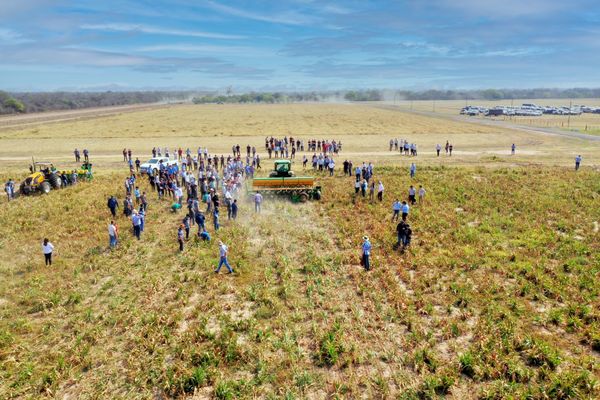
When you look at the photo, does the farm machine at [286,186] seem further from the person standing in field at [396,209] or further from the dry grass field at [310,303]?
the person standing in field at [396,209]

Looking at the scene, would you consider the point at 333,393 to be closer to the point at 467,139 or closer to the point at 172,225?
the point at 172,225

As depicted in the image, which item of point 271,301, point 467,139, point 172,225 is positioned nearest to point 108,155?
point 172,225

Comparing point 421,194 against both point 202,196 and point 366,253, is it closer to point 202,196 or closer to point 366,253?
point 366,253

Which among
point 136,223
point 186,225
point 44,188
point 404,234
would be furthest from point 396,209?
point 44,188

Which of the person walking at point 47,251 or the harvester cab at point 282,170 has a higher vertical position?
the harvester cab at point 282,170

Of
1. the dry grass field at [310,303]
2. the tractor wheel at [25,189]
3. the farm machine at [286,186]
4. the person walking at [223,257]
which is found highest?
the farm machine at [286,186]

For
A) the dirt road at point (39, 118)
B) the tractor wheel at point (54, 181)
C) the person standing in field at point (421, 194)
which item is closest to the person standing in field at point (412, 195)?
the person standing in field at point (421, 194)

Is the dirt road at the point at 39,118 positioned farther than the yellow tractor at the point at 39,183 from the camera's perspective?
Yes
